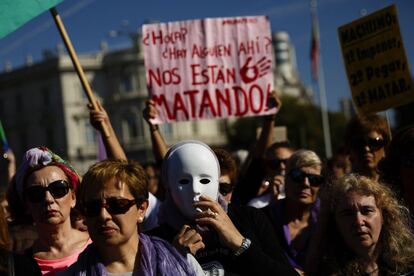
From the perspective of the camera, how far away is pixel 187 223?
3482 millimetres

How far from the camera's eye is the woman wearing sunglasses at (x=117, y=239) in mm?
3170

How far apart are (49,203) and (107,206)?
71cm

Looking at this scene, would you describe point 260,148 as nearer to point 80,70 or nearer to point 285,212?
point 285,212

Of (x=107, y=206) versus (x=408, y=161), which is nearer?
(x=107, y=206)

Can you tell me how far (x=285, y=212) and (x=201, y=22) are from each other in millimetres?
2211

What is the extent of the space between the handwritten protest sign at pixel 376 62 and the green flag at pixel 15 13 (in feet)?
9.91

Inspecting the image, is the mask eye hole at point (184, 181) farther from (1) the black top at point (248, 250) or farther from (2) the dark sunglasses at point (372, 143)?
(2) the dark sunglasses at point (372, 143)

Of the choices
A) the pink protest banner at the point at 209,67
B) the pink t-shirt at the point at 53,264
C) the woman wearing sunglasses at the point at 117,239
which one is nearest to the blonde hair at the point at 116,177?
the woman wearing sunglasses at the point at 117,239

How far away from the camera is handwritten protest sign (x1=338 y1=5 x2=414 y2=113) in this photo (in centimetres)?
639

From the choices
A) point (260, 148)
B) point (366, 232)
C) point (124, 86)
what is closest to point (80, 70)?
point (260, 148)

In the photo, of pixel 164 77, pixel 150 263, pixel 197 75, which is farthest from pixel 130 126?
pixel 150 263

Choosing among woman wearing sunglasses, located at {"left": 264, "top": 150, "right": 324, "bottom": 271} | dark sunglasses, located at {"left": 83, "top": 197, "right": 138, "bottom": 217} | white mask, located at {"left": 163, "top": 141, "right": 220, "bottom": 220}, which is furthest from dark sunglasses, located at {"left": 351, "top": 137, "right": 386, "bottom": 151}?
dark sunglasses, located at {"left": 83, "top": 197, "right": 138, "bottom": 217}

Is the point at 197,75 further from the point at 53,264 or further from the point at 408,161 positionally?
the point at 53,264

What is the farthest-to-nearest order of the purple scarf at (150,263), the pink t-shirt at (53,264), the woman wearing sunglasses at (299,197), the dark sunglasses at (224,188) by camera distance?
the woman wearing sunglasses at (299,197), the dark sunglasses at (224,188), the pink t-shirt at (53,264), the purple scarf at (150,263)
